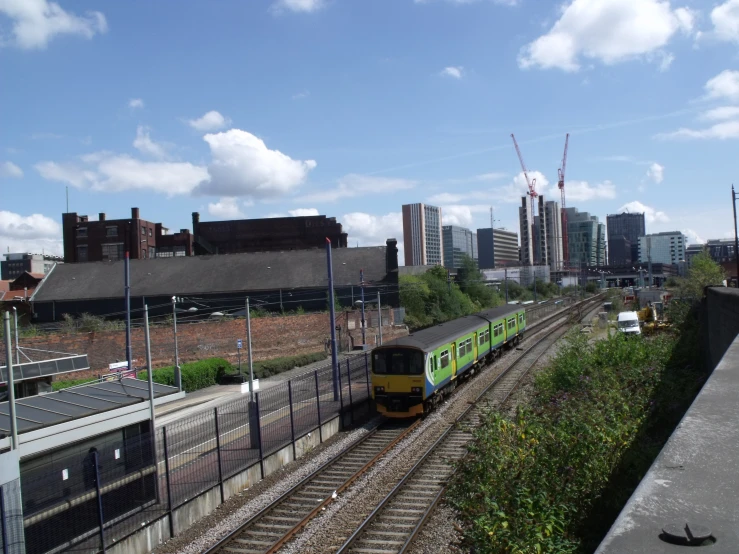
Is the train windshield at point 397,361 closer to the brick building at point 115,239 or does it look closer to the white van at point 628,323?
the white van at point 628,323

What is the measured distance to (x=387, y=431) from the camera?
66.1 ft

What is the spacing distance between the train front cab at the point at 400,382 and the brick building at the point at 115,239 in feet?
207

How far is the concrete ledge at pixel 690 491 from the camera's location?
3838 millimetres

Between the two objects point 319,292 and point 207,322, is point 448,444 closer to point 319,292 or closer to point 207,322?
point 207,322

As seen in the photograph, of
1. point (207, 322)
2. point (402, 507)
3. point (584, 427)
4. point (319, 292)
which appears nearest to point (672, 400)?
point (584, 427)

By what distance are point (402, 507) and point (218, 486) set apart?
404cm

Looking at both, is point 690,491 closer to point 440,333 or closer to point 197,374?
point 440,333

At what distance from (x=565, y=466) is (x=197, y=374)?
90.0 feet

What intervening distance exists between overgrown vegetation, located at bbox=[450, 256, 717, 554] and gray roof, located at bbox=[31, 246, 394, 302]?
39.4 meters

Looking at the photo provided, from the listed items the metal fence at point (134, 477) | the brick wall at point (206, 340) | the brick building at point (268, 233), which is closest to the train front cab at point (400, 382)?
the metal fence at point (134, 477)

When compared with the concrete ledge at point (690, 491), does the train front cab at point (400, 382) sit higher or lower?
lower

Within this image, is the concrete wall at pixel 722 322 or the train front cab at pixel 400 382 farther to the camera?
the train front cab at pixel 400 382

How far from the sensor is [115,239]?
7981cm

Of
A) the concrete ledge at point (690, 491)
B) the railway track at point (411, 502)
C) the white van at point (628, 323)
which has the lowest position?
the railway track at point (411, 502)
